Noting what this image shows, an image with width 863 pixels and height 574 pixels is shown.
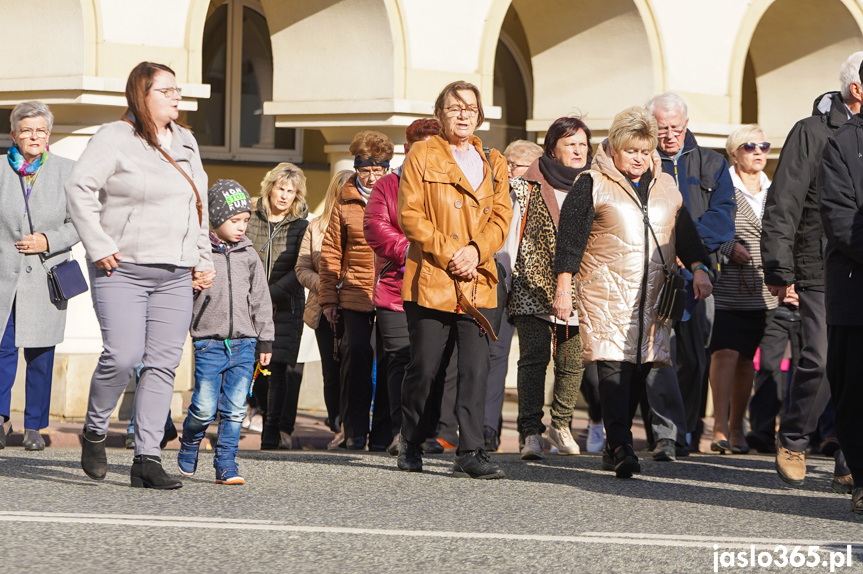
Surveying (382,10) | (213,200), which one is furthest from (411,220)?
(382,10)

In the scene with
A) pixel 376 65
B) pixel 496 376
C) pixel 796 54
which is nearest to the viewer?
pixel 496 376

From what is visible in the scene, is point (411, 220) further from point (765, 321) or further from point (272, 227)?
point (765, 321)

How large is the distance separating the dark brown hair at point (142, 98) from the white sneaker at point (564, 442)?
3458 mm

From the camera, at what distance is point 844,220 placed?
581 cm

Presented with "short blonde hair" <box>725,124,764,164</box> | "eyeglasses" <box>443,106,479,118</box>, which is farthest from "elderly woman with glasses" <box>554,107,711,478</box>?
"short blonde hair" <box>725,124,764,164</box>

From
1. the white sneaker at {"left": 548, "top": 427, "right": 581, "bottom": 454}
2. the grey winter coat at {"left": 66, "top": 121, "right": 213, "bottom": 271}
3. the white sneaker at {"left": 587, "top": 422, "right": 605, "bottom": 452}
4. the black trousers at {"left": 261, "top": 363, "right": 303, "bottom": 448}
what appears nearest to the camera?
the grey winter coat at {"left": 66, "top": 121, "right": 213, "bottom": 271}

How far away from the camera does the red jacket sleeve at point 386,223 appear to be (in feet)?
24.5

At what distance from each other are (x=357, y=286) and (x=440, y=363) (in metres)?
1.66

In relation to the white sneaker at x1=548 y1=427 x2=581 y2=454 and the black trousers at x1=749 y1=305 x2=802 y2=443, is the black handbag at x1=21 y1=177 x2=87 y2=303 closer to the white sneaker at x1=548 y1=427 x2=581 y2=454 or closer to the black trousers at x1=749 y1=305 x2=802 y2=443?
the white sneaker at x1=548 y1=427 x2=581 y2=454

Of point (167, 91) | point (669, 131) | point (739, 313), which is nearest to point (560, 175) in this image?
point (669, 131)

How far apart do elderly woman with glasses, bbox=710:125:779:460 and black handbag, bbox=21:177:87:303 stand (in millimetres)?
4075

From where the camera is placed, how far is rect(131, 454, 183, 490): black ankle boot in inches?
242

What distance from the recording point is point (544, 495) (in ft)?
20.8

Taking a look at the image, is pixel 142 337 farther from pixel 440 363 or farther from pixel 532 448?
pixel 532 448
